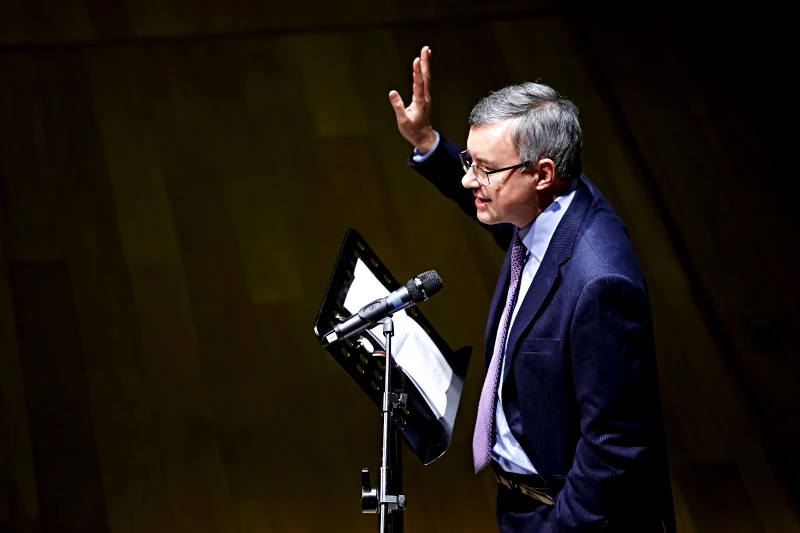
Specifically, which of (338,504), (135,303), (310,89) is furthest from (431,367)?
(310,89)

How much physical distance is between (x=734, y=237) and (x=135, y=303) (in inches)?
76.0

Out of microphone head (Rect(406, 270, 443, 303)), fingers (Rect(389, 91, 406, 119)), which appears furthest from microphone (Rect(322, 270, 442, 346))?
fingers (Rect(389, 91, 406, 119))

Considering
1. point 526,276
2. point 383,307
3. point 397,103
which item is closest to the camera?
point 383,307

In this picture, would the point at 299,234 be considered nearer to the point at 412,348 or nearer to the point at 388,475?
the point at 412,348

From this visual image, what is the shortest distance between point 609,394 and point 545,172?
379 mm

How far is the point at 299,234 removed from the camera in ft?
9.68

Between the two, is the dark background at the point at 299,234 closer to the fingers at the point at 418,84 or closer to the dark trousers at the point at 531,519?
the dark trousers at the point at 531,519

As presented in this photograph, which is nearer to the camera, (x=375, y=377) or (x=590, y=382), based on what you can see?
(x=590, y=382)

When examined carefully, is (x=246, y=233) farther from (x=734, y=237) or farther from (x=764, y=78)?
(x=764, y=78)

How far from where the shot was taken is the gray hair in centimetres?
150

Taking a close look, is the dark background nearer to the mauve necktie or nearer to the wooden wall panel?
the wooden wall panel

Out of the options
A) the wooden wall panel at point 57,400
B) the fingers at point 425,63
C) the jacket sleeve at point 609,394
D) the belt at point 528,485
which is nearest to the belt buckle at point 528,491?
the belt at point 528,485

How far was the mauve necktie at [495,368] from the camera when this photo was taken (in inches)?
63.9

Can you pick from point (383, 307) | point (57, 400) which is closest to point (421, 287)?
point (383, 307)
